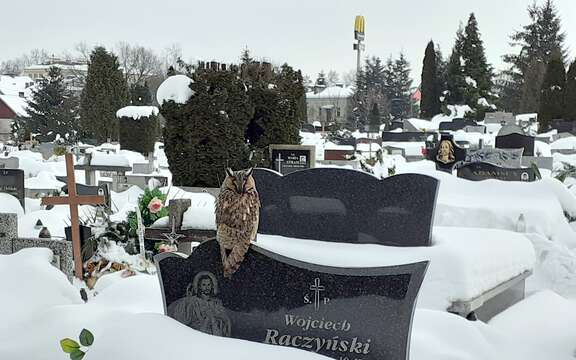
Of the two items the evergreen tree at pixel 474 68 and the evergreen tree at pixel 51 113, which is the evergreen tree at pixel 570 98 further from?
the evergreen tree at pixel 51 113

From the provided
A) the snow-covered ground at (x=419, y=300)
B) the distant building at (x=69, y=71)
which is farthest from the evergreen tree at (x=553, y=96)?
the distant building at (x=69, y=71)

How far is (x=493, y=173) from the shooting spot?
32.2ft

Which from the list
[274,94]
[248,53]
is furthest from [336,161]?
[248,53]

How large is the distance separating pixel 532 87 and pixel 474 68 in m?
5.07

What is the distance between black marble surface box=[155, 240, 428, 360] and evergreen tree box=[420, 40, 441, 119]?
129ft

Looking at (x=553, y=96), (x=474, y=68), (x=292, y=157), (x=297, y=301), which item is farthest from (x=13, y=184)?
(x=474, y=68)

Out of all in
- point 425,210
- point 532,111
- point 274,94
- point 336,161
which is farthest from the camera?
point 532,111

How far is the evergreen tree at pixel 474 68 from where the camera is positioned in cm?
3875

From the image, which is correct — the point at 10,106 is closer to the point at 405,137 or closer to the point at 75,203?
the point at 405,137

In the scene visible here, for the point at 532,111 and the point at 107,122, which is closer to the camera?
the point at 107,122

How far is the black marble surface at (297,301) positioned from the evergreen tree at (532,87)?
40.9m

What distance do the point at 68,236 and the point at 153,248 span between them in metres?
0.86

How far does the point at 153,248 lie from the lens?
264 inches

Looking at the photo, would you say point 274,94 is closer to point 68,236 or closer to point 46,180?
point 46,180
